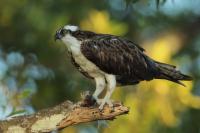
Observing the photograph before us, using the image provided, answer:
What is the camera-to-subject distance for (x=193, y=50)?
12.6 metres

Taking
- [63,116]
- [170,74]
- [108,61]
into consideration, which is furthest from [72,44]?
[170,74]

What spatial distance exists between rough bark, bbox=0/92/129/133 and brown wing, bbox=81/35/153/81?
303 millimetres

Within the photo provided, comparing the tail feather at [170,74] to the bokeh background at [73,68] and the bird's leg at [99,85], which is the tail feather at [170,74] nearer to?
the bird's leg at [99,85]

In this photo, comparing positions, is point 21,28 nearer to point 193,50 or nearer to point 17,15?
point 17,15

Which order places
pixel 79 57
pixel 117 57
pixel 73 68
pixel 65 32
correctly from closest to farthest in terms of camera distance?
pixel 65 32 < pixel 79 57 < pixel 117 57 < pixel 73 68

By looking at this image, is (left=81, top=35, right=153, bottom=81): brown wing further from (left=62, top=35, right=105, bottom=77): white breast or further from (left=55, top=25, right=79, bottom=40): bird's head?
(left=55, top=25, right=79, bottom=40): bird's head

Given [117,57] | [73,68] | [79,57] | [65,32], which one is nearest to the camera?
[65,32]

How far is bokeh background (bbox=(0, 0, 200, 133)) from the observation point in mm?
9914

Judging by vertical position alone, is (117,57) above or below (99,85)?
above

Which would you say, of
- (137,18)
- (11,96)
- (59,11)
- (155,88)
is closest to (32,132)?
(11,96)

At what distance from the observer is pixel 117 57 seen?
6438 millimetres

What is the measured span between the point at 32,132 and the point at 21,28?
16.6ft

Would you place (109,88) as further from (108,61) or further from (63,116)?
(63,116)

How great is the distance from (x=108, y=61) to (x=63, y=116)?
0.49m
